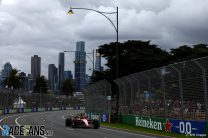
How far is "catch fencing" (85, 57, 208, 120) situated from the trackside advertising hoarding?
1.12 feet

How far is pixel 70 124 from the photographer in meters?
36.6

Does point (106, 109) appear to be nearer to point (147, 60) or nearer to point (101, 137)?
point (101, 137)

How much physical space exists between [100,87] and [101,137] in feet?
83.9

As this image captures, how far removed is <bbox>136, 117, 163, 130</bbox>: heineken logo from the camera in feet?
101

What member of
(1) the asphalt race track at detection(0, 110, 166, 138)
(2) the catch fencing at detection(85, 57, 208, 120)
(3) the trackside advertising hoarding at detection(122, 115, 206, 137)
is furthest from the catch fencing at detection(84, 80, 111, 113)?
(3) the trackside advertising hoarding at detection(122, 115, 206, 137)

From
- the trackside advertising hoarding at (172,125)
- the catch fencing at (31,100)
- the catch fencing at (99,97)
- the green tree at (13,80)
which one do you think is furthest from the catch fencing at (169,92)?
the green tree at (13,80)

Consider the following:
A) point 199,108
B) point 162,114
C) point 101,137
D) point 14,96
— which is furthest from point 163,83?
point 14,96

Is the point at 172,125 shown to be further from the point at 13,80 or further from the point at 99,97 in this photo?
the point at 13,80

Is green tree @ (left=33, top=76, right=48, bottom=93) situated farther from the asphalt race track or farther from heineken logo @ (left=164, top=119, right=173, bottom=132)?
heineken logo @ (left=164, top=119, right=173, bottom=132)

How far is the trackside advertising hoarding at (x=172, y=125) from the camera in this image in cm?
2423

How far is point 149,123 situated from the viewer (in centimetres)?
3291

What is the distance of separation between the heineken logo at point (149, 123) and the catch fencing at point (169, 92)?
453 mm

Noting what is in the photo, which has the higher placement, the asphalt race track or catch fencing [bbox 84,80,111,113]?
catch fencing [bbox 84,80,111,113]

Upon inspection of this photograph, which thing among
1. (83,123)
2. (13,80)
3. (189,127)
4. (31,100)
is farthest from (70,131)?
(13,80)
